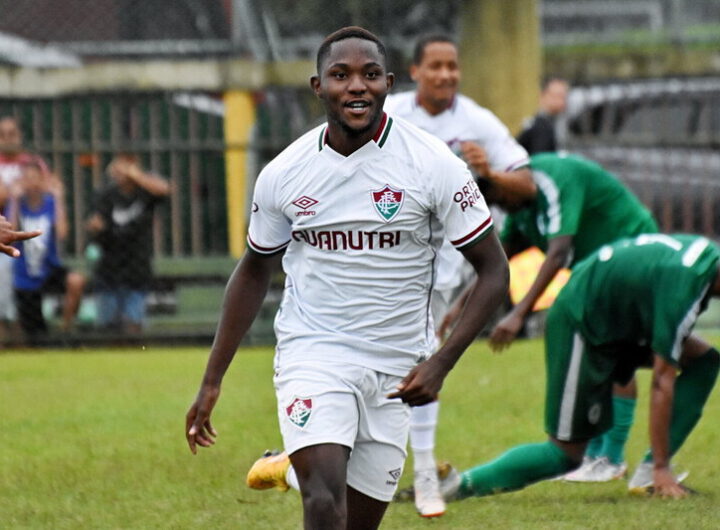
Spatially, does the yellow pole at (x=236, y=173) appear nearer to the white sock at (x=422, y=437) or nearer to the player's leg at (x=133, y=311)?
the player's leg at (x=133, y=311)

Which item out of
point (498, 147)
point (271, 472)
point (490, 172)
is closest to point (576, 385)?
point (490, 172)

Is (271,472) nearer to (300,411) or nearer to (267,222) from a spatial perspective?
(300,411)

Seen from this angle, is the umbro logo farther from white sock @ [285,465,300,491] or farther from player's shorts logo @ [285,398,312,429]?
white sock @ [285,465,300,491]

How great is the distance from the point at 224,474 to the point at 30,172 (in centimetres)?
680

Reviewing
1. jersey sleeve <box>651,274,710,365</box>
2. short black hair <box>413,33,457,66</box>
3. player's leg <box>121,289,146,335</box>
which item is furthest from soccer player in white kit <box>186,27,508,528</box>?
player's leg <box>121,289,146,335</box>

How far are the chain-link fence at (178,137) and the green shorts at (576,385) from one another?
296 inches

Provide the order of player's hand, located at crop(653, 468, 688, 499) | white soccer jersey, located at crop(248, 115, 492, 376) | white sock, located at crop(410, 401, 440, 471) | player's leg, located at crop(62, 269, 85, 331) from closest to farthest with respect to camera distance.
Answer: white soccer jersey, located at crop(248, 115, 492, 376)
player's hand, located at crop(653, 468, 688, 499)
white sock, located at crop(410, 401, 440, 471)
player's leg, located at crop(62, 269, 85, 331)

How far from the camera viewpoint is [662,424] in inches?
292

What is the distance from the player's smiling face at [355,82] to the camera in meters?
5.33

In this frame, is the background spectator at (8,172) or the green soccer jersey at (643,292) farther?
the background spectator at (8,172)

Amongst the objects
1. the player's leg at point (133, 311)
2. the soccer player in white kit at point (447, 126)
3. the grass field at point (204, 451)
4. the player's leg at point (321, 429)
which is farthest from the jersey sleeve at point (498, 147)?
the player's leg at point (133, 311)

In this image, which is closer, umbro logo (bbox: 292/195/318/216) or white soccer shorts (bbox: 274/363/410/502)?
white soccer shorts (bbox: 274/363/410/502)

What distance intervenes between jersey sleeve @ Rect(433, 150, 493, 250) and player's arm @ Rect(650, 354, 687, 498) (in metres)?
2.31

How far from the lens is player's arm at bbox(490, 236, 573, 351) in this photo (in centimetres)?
749
